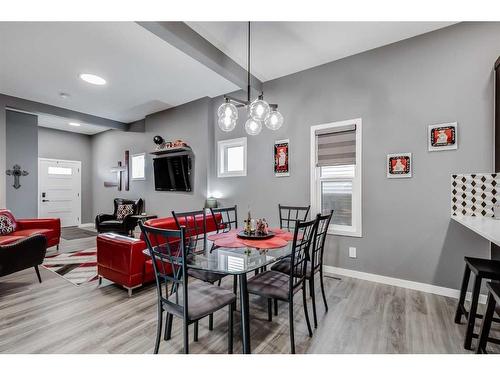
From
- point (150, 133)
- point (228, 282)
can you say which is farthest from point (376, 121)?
point (150, 133)

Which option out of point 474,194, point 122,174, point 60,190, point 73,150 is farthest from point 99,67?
point 60,190

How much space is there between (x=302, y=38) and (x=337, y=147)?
1.45 m

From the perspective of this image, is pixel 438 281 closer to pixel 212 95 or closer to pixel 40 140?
pixel 212 95

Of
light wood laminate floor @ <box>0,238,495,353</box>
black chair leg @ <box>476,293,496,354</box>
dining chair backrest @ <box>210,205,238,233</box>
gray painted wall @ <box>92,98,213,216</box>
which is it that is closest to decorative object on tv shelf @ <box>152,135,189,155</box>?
gray painted wall @ <box>92,98,213,216</box>

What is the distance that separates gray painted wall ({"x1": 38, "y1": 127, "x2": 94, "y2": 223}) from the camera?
6.76 m

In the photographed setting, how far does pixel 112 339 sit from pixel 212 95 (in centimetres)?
401

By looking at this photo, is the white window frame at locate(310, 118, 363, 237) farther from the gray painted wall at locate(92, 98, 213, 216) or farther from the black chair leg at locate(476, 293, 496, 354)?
the gray painted wall at locate(92, 98, 213, 216)

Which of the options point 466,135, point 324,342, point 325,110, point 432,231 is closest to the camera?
point 324,342

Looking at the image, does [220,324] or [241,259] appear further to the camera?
[220,324]

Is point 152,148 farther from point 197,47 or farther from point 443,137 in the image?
point 443,137

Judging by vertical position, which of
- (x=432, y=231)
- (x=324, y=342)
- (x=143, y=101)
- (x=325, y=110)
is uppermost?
(x=143, y=101)

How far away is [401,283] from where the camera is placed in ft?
9.56

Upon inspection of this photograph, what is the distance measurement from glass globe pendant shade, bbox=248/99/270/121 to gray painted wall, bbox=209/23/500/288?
57.6 inches

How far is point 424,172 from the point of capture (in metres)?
2.79
